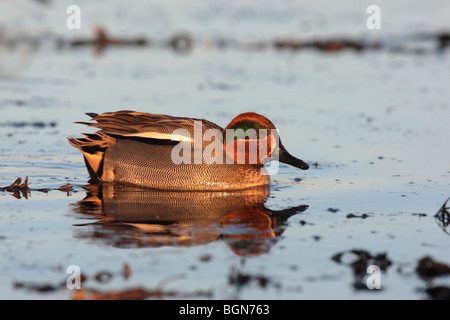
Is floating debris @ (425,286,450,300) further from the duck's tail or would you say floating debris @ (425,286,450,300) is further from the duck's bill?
the duck's tail

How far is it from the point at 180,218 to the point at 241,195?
113 cm

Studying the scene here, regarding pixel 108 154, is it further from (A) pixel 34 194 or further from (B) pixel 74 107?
(B) pixel 74 107

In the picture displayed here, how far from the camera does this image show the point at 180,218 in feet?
20.8

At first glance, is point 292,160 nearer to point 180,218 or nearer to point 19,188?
point 180,218

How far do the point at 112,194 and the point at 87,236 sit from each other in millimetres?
1493

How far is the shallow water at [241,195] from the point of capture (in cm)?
504

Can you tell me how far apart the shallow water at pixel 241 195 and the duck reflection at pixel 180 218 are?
24mm

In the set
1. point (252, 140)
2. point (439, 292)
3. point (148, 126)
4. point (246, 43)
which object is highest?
point (246, 43)

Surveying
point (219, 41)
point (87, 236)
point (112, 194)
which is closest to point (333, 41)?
point (219, 41)

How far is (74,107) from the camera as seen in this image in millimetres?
11008

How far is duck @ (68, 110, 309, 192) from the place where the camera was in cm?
734

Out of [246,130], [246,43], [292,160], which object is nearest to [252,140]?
[246,130]

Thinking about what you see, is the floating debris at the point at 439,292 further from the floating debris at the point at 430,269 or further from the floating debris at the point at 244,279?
the floating debris at the point at 244,279

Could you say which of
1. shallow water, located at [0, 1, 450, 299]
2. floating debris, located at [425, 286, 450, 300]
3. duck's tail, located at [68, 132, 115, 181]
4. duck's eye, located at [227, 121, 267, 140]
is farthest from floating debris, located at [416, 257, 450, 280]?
duck's tail, located at [68, 132, 115, 181]
